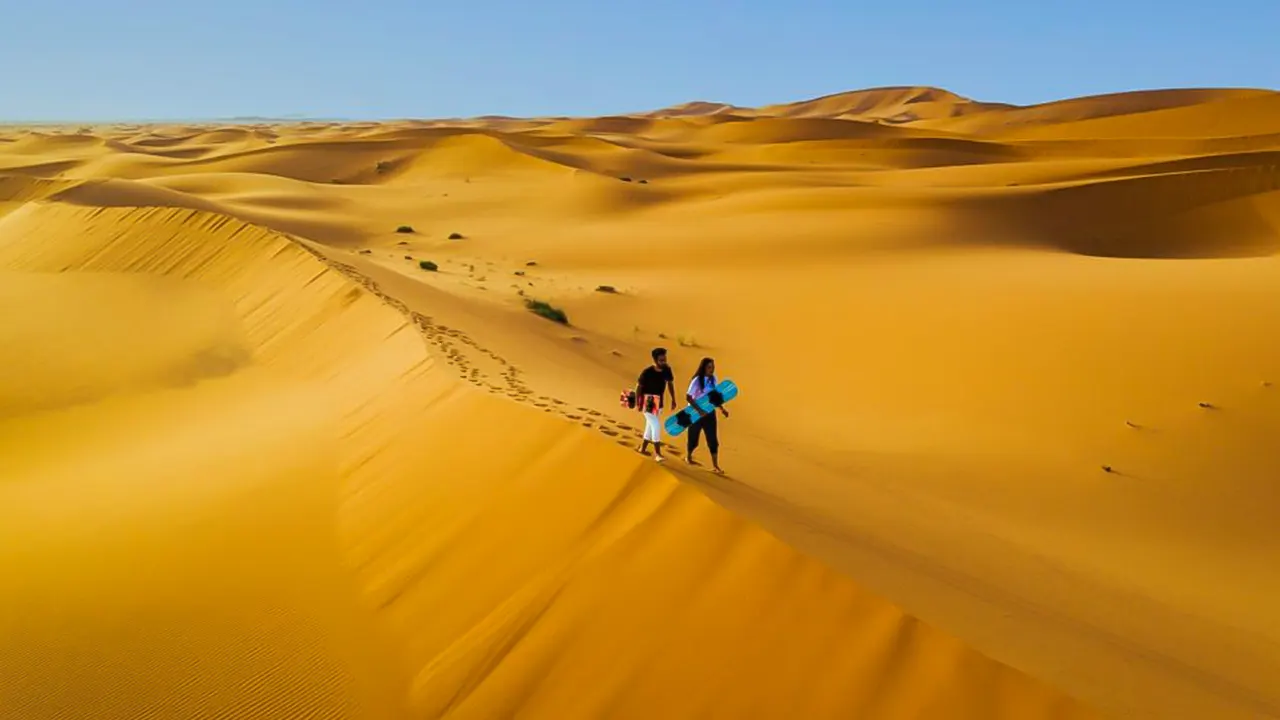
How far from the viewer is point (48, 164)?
46.3 meters

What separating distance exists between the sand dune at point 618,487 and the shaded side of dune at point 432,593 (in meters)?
0.02

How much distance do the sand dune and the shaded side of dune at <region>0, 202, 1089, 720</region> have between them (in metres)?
0.02

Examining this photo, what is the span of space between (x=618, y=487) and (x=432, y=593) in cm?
116

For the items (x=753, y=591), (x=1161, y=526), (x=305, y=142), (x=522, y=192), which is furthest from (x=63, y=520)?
(x=305, y=142)

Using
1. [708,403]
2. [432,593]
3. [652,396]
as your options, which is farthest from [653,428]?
[432,593]

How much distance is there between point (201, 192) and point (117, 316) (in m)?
27.0

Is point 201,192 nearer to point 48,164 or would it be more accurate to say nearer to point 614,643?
point 48,164

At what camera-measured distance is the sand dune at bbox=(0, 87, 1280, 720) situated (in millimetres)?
4004

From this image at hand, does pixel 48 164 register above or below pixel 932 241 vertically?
below

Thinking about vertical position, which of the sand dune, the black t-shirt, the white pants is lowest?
the sand dune

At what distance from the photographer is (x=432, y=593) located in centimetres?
471

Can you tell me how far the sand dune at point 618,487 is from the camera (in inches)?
158

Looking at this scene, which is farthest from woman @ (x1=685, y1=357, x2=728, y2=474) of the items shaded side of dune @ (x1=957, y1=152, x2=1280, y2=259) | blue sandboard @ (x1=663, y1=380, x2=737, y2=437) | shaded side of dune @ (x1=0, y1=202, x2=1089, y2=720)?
shaded side of dune @ (x1=957, y1=152, x2=1280, y2=259)

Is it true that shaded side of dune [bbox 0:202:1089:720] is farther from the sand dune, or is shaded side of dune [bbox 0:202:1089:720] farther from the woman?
the woman
